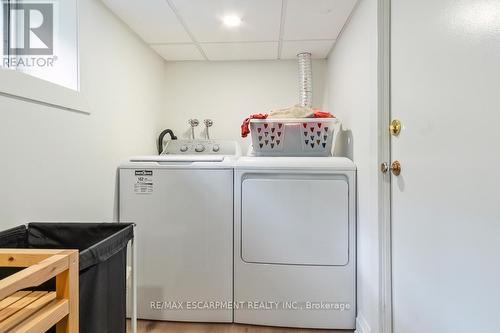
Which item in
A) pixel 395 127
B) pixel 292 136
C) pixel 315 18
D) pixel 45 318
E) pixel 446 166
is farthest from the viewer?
pixel 292 136

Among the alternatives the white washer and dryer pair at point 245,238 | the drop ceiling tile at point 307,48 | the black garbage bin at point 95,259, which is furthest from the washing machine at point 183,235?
the drop ceiling tile at point 307,48

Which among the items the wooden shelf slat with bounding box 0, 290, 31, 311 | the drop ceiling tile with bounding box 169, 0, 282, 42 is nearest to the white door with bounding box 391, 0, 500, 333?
the drop ceiling tile with bounding box 169, 0, 282, 42

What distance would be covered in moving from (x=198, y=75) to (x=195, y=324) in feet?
7.05

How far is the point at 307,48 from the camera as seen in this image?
2.31 meters

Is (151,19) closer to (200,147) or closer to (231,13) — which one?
(231,13)

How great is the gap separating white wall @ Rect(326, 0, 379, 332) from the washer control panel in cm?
99

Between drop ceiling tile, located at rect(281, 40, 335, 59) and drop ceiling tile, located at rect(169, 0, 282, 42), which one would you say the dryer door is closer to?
drop ceiling tile, located at rect(169, 0, 282, 42)

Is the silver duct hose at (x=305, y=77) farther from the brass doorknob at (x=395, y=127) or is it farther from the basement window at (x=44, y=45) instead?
the basement window at (x=44, y=45)

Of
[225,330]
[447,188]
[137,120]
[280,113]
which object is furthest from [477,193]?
[137,120]

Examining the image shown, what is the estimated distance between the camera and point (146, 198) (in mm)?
1749

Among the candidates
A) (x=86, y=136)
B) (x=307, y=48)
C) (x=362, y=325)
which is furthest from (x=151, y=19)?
(x=362, y=325)

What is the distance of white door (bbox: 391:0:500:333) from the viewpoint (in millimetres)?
713

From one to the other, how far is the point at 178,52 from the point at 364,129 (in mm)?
1785

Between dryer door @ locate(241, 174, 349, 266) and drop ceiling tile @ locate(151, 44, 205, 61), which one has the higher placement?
drop ceiling tile @ locate(151, 44, 205, 61)
